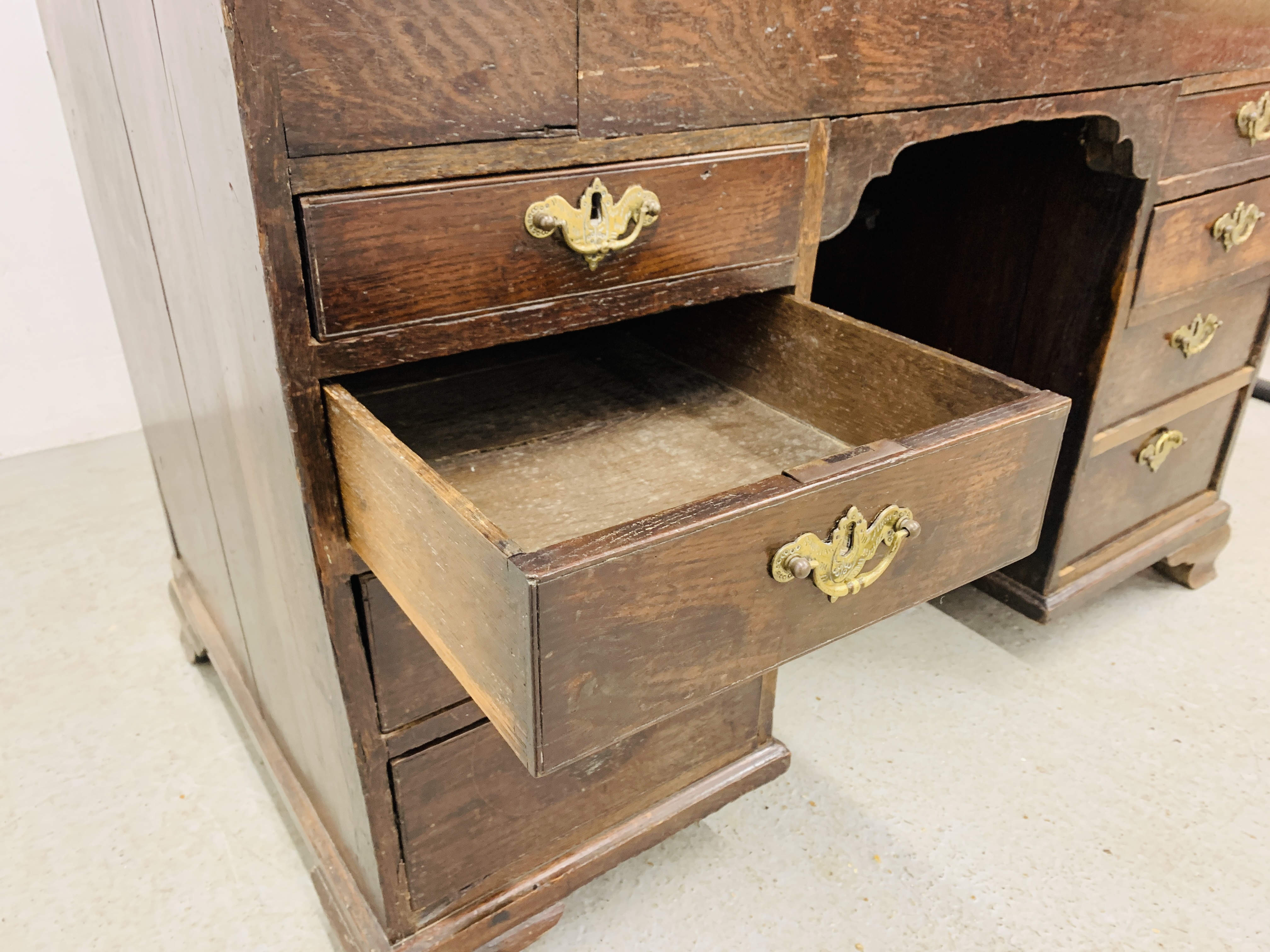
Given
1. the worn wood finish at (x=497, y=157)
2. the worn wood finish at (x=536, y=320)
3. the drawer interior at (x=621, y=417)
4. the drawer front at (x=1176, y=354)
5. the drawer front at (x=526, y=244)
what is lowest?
the drawer front at (x=1176, y=354)

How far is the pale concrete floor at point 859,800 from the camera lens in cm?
105

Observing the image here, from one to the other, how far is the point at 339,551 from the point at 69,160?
1.65 meters

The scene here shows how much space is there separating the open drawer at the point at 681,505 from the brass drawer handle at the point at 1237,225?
76 centimetres

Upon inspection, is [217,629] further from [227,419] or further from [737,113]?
[737,113]

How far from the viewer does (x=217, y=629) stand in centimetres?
133

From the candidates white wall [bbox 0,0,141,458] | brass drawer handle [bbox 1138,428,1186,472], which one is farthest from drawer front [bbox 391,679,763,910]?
white wall [bbox 0,0,141,458]

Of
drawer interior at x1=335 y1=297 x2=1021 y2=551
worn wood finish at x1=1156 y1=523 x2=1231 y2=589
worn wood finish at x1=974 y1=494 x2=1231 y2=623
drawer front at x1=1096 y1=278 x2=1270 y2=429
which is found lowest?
worn wood finish at x1=1156 y1=523 x2=1231 y2=589

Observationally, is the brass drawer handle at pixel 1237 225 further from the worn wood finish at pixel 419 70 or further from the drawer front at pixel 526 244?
the worn wood finish at pixel 419 70

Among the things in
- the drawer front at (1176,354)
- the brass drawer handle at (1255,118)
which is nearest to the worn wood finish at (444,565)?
the drawer front at (1176,354)

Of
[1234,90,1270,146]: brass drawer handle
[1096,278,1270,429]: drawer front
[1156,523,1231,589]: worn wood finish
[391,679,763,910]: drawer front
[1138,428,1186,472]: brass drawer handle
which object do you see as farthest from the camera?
[1156,523,1231,589]: worn wood finish

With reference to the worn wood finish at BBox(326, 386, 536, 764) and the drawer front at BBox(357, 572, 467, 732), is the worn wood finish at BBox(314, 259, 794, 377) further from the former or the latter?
the drawer front at BBox(357, 572, 467, 732)

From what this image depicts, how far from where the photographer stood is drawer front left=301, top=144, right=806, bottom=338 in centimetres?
63

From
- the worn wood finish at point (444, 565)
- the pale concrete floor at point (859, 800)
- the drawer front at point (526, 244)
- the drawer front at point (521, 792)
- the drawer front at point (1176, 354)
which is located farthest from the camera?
the drawer front at point (1176, 354)

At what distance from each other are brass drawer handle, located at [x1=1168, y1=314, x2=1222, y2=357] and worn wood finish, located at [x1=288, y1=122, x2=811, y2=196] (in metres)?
0.86
